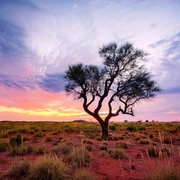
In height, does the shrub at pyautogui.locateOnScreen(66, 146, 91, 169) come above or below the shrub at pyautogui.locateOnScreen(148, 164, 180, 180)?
above

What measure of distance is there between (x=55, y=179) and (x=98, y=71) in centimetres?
1605

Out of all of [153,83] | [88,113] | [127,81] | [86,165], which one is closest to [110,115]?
[88,113]

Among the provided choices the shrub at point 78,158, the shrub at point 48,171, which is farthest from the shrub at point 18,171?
the shrub at point 78,158

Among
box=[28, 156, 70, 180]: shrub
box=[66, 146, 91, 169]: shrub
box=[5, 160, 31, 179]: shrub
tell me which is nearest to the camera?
box=[28, 156, 70, 180]: shrub

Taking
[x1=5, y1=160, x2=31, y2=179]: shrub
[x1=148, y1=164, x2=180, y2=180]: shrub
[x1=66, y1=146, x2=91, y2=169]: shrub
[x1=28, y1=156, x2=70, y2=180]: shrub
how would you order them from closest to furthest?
[x1=148, y1=164, x2=180, y2=180]: shrub
[x1=28, y1=156, x2=70, y2=180]: shrub
[x1=5, y1=160, x2=31, y2=179]: shrub
[x1=66, y1=146, x2=91, y2=169]: shrub

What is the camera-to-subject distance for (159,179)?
6.11 meters

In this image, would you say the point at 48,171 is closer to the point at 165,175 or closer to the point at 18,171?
the point at 18,171

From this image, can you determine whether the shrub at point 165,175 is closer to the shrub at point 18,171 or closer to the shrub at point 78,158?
the shrub at point 78,158

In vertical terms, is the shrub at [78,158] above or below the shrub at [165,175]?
above

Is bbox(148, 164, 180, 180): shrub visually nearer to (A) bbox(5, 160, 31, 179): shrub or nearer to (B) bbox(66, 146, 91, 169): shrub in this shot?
(B) bbox(66, 146, 91, 169): shrub

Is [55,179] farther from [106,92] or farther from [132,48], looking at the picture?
[132,48]

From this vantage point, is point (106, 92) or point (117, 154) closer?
point (117, 154)

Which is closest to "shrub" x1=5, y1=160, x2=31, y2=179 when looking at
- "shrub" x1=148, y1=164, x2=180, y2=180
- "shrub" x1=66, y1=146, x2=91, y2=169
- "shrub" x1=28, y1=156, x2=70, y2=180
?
"shrub" x1=28, y1=156, x2=70, y2=180

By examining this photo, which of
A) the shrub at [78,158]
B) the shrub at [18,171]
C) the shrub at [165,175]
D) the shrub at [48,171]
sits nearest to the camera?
the shrub at [165,175]
